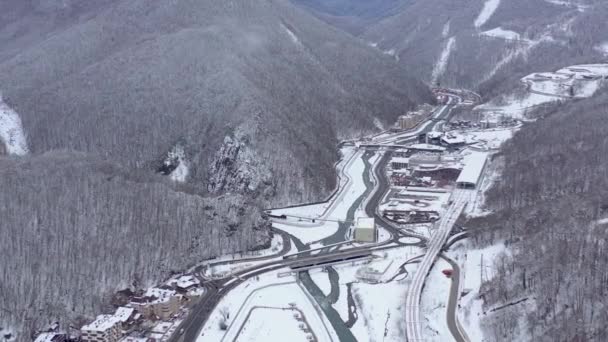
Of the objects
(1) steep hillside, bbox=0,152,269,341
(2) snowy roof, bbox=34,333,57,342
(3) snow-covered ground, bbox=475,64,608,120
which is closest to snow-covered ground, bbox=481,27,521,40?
(3) snow-covered ground, bbox=475,64,608,120

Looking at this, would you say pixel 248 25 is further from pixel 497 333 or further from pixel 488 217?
pixel 497 333

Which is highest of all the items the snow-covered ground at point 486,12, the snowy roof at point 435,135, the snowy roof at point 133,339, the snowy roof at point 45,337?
the snow-covered ground at point 486,12

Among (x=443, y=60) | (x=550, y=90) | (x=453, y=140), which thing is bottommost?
(x=453, y=140)

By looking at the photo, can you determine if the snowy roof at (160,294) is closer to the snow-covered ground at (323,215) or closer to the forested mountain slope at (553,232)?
the snow-covered ground at (323,215)

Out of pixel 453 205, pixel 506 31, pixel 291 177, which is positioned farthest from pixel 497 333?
pixel 506 31

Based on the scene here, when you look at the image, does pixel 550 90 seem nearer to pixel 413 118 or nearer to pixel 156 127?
pixel 413 118

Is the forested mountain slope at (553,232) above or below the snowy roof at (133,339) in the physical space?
above

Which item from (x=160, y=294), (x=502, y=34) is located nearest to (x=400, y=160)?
(x=160, y=294)

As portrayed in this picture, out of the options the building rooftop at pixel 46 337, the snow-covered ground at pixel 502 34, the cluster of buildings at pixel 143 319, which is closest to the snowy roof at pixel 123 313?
the cluster of buildings at pixel 143 319
